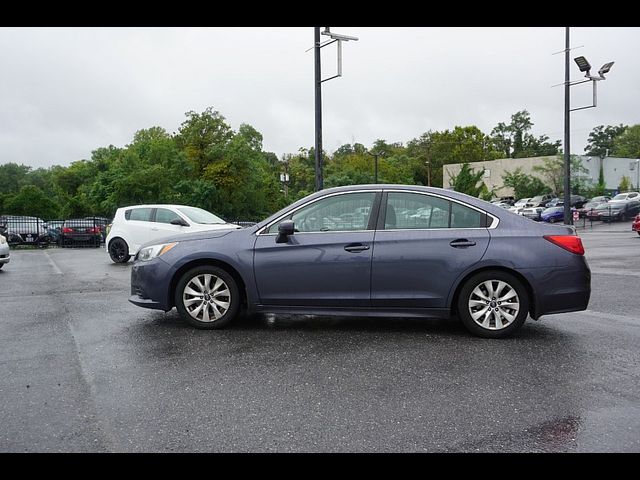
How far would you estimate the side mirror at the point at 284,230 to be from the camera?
588 centimetres

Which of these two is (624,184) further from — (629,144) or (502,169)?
(629,144)

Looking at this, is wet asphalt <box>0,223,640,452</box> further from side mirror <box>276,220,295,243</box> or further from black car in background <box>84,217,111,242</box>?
black car in background <box>84,217,111,242</box>

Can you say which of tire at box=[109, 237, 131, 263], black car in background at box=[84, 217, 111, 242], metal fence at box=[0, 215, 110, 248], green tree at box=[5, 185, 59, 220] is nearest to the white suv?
tire at box=[109, 237, 131, 263]

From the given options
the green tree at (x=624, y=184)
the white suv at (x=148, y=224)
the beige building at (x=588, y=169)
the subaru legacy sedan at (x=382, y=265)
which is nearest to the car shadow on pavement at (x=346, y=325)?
the subaru legacy sedan at (x=382, y=265)

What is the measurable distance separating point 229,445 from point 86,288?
770cm

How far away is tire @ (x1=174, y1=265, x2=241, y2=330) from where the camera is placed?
6.11 m

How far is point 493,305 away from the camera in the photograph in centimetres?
571

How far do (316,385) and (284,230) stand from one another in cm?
207

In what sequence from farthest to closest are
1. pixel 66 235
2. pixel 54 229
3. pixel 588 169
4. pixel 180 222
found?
1. pixel 588 169
2. pixel 54 229
3. pixel 66 235
4. pixel 180 222

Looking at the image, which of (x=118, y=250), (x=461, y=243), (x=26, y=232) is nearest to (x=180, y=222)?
(x=118, y=250)

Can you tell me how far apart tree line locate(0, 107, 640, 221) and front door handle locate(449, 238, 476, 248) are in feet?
121

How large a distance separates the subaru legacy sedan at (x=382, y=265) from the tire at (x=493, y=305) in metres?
0.01

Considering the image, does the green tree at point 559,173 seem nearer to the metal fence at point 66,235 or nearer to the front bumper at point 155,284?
the metal fence at point 66,235

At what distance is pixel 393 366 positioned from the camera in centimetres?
474
